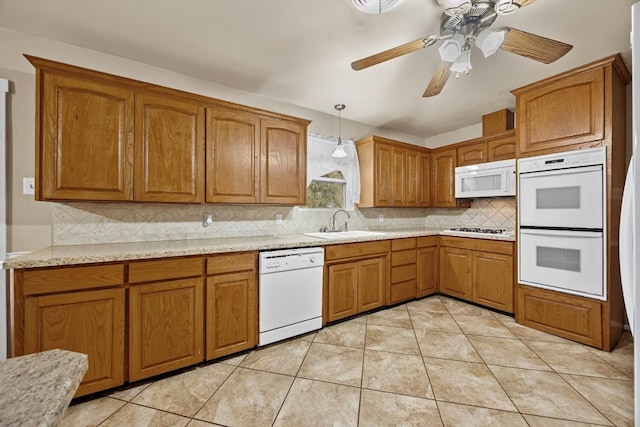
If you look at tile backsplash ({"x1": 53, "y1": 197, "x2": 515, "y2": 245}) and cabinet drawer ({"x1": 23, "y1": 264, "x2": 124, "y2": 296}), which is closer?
cabinet drawer ({"x1": 23, "y1": 264, "x2": 124, "y2": 296})

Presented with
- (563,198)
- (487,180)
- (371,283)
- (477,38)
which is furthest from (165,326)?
(487,180)

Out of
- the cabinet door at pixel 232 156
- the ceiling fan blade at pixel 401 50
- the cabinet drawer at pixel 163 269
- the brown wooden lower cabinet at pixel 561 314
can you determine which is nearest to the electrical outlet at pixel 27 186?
the cabinet drawer at pixel 163 269

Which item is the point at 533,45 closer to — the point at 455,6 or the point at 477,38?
the point at 477,38

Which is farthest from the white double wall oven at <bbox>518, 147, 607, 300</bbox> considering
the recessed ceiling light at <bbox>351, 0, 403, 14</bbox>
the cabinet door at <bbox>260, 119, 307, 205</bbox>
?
the cabinet door at <bbox>260, 119, 307, 205</bbox>

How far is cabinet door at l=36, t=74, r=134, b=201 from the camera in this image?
1.76 metres

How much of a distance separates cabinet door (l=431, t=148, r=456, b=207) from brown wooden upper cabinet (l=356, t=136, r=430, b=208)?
14 centimetres

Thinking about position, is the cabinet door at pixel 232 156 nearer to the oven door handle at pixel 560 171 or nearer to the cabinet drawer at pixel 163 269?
the cabinet drawer at pixel 163 269

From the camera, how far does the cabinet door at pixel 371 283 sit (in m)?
2.91

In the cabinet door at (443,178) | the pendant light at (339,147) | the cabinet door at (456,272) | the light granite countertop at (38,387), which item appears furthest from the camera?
the cabinet door at (443,178)

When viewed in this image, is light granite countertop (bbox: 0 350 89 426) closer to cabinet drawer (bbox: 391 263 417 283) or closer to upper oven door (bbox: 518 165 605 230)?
cabinet drawer (bbox: 391 263 417 283)

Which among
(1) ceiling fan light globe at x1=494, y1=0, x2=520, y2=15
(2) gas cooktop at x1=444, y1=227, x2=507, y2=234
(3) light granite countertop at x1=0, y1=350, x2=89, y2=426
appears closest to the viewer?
(3) light granite countertop at x1=0, y1=350, x2=89, y2=426

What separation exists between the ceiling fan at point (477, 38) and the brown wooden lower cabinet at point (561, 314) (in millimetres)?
2009

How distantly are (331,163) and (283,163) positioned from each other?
1.02 meters

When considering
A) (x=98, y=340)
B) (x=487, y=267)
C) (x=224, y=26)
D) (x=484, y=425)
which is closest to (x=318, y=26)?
(x=224, y=26)
